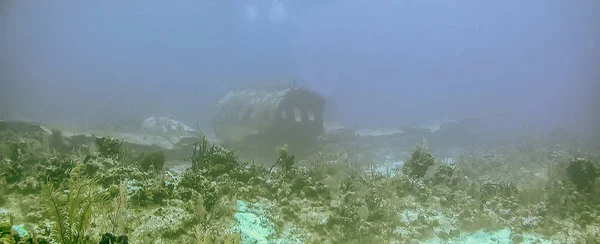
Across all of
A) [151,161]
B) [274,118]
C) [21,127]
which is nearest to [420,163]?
[151,161]

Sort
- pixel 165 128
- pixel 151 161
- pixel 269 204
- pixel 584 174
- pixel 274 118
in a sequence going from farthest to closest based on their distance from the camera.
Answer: pixel 165 128 < pixel 274 118 < pixel 584 174 < pixel 151 161 < pixel 269 204

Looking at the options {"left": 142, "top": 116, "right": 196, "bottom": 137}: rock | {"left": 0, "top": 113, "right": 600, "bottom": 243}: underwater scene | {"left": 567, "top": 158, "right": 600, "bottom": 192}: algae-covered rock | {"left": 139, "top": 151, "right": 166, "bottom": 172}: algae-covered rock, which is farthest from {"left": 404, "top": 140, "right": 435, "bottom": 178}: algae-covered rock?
{"left": 142, "top": 116, "right": 196, "bottom": 137}: rock

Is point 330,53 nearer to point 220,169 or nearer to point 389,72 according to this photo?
point 389,72

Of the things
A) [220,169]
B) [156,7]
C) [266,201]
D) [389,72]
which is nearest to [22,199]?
[220,169]

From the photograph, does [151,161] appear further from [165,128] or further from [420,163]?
[165,128]

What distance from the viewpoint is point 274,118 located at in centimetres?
1802

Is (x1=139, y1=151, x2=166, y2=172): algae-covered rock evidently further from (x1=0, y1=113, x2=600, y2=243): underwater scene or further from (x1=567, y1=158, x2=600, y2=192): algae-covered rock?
(x1=567, y1=158, x2=600, y2=192): algae-covered rock

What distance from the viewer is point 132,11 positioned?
15575 cm

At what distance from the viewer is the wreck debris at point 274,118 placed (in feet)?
59.3

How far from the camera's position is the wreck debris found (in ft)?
59.3

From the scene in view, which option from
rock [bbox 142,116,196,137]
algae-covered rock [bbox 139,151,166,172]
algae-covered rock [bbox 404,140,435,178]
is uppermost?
algae-covered rock [bbox 139,151,166,172]

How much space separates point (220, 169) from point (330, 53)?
181393 millimetres

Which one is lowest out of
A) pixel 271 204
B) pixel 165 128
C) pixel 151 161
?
pixel 165 128

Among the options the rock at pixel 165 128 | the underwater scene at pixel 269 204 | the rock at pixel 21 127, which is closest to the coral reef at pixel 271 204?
the underwater scene at pixel 269 204
